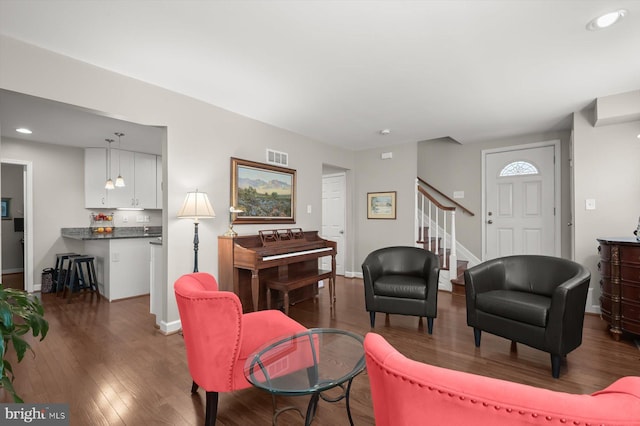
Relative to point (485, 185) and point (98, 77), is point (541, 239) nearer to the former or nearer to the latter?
point (485, 185)

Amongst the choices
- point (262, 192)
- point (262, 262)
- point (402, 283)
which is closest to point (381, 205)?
point (262, 192)

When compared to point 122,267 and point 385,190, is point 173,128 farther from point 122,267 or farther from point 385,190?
point 385,190

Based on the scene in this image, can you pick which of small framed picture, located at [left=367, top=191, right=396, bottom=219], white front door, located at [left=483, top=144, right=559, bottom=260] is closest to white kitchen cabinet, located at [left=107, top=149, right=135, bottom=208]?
small framed picture, located at [left=367, top=191, right=396, bottom=219]

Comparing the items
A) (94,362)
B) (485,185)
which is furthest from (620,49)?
(94,362)

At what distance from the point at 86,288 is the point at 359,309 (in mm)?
4266

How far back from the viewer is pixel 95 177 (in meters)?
5.15

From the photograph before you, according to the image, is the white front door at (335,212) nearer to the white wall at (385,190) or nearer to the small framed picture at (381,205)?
the white wall at (385,190)

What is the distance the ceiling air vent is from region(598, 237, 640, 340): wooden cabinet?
375 centimetres

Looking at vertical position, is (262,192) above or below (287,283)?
above

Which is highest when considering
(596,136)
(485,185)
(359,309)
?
(596,136)

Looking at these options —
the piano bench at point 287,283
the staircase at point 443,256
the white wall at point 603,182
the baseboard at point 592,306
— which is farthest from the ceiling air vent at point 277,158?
the baseboard at point 592,306

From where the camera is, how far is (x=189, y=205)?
2887 mm

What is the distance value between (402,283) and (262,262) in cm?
148

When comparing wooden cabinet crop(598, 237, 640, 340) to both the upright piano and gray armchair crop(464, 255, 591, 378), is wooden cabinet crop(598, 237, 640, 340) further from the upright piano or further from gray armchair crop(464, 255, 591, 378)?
the upright piano
